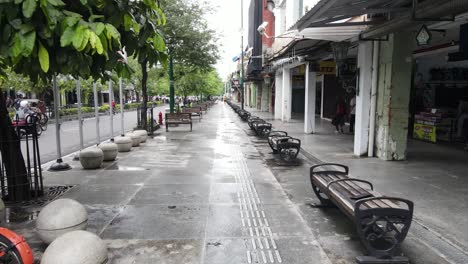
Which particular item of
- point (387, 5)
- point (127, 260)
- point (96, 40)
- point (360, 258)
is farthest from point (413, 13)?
point (127, 260)

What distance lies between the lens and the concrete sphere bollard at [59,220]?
4512mm

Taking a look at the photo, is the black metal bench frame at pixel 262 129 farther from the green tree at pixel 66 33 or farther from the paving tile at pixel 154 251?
the paving tile at pixel 154 251

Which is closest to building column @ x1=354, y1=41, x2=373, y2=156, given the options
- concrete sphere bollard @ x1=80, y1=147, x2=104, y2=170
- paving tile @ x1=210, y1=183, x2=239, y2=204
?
paving tile @ x1=210, y1=183, x2=239, y2=204

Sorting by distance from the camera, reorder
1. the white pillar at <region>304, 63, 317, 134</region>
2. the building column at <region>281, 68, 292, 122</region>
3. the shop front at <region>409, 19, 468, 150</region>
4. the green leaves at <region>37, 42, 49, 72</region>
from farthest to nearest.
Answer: the building column at <region>281, 68, 292, 122</region>, the white pillar at <region>304, 63, 317, 134</region>, the shop front at <region>409, 19, 468, 150</region>, the green leaves at <region>37, 42, 49, 72</region>

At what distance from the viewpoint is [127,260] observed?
4.30 m

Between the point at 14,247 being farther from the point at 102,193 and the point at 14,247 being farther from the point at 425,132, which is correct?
the point at 425,132

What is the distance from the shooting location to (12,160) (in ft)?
21.2

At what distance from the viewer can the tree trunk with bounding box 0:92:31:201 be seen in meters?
6.40

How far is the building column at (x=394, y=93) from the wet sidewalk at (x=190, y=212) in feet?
7.42

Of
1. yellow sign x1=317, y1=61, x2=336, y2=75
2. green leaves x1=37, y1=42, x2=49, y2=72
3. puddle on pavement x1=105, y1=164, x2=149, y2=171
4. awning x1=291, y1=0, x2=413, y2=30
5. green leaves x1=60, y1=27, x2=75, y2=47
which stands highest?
awning x1=291, y1=0, x2=413, y2=30

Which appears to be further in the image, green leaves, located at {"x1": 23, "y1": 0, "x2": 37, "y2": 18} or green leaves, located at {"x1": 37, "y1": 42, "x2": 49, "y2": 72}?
green leaves, located at {"x1": 37, "y1": 42, "x2": 49, "y2": 72}

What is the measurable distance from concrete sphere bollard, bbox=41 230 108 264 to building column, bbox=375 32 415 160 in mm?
8023

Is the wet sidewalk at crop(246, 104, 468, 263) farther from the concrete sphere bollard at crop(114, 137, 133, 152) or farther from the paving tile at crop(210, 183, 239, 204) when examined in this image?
the concrete sphere bollard at crop(114, 137, 133, 152)

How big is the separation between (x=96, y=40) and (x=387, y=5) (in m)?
7.51
